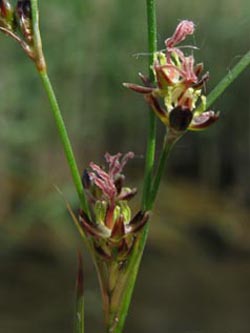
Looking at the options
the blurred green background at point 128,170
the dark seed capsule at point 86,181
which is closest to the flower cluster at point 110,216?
the dark seed capsule at point 86,181

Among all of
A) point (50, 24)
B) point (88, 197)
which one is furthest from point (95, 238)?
point (50, 24)

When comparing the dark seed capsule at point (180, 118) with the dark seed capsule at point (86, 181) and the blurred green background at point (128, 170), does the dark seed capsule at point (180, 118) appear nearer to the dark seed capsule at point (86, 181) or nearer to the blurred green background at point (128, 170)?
the dark seed capsule at point (86, 181)

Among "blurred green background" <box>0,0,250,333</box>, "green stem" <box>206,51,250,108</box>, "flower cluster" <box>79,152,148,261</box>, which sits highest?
"green stem" <box>206,51,250,108</box>

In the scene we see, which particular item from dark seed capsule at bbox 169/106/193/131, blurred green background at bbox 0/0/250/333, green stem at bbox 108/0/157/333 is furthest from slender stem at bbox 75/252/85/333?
blurred green background at bbox 0/0/250/333

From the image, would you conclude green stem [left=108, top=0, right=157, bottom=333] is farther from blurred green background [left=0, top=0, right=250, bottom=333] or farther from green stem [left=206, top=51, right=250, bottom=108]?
blurred green background [left=0, top=0, right=250, bottom=333]

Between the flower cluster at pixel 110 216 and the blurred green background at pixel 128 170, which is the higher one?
the flower cluster at pixel 110 216

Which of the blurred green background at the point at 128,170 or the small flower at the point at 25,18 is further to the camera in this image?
the blurred green background at the point at 128,170

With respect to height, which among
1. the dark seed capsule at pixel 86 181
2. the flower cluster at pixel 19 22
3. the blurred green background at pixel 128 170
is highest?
the flower cluster at pixel 19 22
